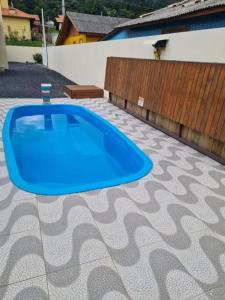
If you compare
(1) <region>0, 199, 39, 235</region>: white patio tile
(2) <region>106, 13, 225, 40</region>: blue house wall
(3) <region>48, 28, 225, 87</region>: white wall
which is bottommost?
(1) <region>0, 199, 39, 235</region>: white patio tile

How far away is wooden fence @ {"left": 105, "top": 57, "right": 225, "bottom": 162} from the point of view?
342cm

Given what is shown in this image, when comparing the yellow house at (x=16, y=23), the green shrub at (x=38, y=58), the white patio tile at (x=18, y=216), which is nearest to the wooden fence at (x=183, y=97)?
the white patio tile at (x=18, y=216)

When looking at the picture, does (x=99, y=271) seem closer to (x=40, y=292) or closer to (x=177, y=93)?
(x=40, y=292)

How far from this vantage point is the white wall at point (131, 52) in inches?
157

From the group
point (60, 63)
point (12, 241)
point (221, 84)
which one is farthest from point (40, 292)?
point (60, 63)

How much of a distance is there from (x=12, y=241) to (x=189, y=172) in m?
2.43

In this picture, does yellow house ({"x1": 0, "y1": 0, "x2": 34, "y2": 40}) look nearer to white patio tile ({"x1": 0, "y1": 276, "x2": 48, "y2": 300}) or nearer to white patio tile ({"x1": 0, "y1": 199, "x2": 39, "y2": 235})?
white patio tile ({"x1": 0, "y1": 199, "x2": 39, "y2": 235})

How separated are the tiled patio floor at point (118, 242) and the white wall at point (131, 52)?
8.34ft

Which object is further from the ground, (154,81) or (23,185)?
(154,81)

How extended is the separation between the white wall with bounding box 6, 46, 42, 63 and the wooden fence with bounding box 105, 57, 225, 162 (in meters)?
20.5

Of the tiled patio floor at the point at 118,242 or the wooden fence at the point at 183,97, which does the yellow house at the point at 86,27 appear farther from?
the tiled patio floor at the point at 118,242

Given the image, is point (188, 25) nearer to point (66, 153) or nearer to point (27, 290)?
A: point (66, 153)

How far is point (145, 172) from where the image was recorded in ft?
10.2

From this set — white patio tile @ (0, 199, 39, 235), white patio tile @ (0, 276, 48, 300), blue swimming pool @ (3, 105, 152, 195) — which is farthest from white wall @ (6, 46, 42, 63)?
white patio tile @ (0, 276, 48, 300)
